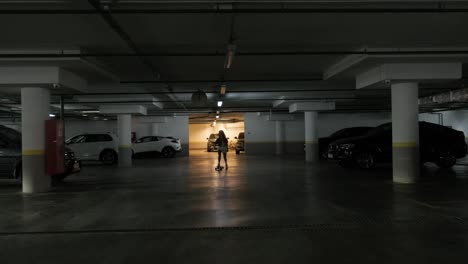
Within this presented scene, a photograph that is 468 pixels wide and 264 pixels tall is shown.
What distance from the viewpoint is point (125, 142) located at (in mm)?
16672

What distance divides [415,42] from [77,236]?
22.2 ft

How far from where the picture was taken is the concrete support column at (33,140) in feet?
27.5

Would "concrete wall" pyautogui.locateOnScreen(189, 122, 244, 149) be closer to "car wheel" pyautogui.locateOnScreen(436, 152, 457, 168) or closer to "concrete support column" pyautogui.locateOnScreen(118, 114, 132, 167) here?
"concrete support column" pyautogui.locateOnScreen(118, 114, 132, 167)

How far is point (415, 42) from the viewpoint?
7395 mm

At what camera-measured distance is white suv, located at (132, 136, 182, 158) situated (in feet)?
67.8

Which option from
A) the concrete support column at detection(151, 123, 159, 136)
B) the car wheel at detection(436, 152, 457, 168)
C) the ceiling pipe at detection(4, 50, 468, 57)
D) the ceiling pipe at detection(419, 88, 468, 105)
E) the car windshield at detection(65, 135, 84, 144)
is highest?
the ceiling pipe at detection(4, 50, 468, 57)

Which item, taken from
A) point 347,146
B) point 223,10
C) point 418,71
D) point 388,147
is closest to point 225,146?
point 347,146

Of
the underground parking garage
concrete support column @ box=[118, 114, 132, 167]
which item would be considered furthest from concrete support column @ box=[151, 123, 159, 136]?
the underground parking garage

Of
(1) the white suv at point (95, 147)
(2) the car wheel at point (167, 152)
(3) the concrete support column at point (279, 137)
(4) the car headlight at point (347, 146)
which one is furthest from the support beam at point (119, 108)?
(3) the concrete support column at point (279, 137)

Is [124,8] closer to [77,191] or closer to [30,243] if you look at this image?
[30,243]

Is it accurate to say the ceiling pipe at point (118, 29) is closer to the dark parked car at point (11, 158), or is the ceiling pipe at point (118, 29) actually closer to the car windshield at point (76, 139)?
the dark parked car at point (11, 158)

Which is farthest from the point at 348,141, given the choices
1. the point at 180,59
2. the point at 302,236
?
the point at 302,236

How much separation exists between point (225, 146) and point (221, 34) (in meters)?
7.03

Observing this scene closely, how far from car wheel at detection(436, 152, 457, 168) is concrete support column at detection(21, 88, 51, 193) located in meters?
11.7
